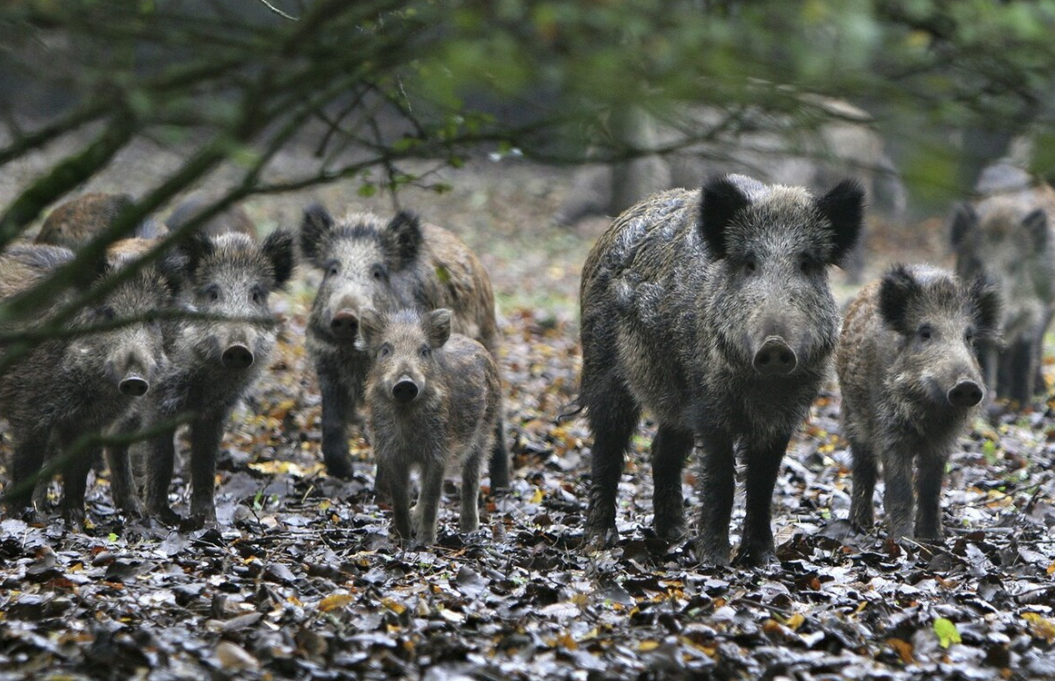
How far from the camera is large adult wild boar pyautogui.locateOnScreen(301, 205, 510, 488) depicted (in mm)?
8188

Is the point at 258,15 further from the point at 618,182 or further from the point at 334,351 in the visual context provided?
the point at 334,351

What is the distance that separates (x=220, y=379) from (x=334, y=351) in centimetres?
151

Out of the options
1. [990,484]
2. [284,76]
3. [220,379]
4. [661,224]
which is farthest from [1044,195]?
[284,76]

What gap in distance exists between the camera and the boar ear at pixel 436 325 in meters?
6.82

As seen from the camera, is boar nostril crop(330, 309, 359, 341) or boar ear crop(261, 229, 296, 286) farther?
boar nostril crop(330, 309, 359, 341)

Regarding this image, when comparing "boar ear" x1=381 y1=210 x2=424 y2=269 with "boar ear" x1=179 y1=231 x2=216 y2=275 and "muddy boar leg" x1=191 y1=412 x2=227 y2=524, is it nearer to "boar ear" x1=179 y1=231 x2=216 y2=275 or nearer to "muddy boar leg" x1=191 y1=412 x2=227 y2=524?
"boar ear" x1=179 y1=231 x2=216 y2=275

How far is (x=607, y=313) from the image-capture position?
6.63 m

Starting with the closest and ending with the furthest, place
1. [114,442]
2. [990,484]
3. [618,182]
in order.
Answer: [114,442] < [990,484] < [618,182]

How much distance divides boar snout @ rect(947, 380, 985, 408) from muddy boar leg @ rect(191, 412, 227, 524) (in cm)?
388

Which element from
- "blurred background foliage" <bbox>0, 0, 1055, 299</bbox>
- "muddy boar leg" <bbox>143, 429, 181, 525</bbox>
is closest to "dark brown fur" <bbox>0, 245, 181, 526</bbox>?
"muddy boar leg" <bbox>143, 429, 181, 525</bbox>

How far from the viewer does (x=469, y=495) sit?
6871mm

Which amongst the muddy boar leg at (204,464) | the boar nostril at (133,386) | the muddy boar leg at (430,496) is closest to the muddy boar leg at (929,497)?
the muddy boar leg at (430,496)

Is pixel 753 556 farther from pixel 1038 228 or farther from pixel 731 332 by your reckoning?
pixel 1038 228

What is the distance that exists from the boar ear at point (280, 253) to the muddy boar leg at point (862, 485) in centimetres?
348
